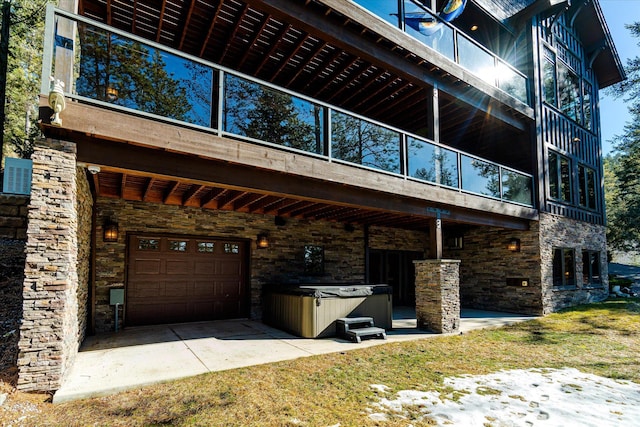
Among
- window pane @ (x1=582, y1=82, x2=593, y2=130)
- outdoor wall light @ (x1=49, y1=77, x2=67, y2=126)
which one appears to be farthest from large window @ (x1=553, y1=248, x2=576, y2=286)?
outdoor wall light @ (x1=49, y1=77, x2=67, y2=126)

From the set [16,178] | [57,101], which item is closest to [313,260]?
[57,101]

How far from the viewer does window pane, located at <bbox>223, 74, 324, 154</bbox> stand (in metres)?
5.38

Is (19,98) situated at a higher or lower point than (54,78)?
higher

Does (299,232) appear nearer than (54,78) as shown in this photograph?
No

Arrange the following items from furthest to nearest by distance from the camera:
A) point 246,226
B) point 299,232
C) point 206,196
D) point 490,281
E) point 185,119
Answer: point 490,281 < point 299,232 < point 246,226 < point 206,196 < point 185,119

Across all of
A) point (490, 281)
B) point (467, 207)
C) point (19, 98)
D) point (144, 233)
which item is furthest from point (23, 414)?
point (19, 98)

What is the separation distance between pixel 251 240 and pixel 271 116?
163 inches

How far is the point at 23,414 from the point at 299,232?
695 cm

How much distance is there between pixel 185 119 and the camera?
4.92 metres

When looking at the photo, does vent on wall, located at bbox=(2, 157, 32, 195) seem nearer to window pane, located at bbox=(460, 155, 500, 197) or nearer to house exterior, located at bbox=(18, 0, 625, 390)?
house exterior, located at bbox=(18, 0, 625, 390)

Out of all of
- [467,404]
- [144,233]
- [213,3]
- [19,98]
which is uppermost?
[19,98]

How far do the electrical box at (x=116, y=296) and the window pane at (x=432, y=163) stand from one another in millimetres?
6354

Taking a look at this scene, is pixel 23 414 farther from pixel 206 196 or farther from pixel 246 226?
pixel 246 226

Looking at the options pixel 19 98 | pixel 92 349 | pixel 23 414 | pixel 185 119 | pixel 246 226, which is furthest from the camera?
pixel 19 98
